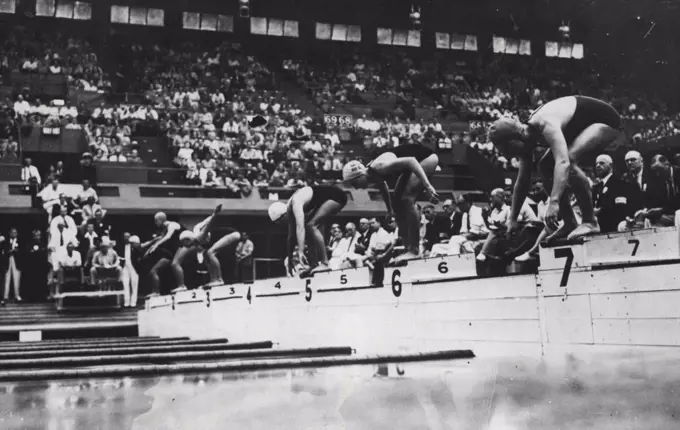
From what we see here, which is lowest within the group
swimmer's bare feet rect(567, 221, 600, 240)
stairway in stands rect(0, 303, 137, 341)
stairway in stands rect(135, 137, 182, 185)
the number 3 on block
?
stairway in stands rect(0, 303, 137, 341)

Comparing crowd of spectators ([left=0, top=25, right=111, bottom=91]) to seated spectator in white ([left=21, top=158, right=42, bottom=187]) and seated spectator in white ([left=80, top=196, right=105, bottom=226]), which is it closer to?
seated spectator in white ([left=21, top=158, right=42, bottom=187])

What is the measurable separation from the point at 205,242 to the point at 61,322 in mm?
2659

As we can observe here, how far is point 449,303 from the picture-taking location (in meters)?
6.26

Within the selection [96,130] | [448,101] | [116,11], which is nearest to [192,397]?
[96,130]

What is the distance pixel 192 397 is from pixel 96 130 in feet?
55.1

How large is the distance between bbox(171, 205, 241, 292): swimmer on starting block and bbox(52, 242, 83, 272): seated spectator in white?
95.5 inches

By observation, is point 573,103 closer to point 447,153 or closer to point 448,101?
point 447,153

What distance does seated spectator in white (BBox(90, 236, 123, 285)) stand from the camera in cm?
1331

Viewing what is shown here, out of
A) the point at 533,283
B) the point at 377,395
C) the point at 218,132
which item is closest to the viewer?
the point at 377,395

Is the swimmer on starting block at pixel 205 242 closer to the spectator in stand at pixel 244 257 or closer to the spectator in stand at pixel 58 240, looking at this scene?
the spectator in stand at pixel 244 257

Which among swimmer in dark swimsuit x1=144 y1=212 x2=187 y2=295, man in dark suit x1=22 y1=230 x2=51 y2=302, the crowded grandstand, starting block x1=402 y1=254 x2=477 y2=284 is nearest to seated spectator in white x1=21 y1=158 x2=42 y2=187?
the crowded grandstand

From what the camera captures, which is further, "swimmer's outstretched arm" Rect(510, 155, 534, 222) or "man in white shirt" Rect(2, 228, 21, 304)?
"man in white shirt" Rect(2, 228, 21, 304)

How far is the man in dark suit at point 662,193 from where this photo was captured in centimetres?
553

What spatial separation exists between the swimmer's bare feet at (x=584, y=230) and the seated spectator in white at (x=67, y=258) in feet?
35.4
